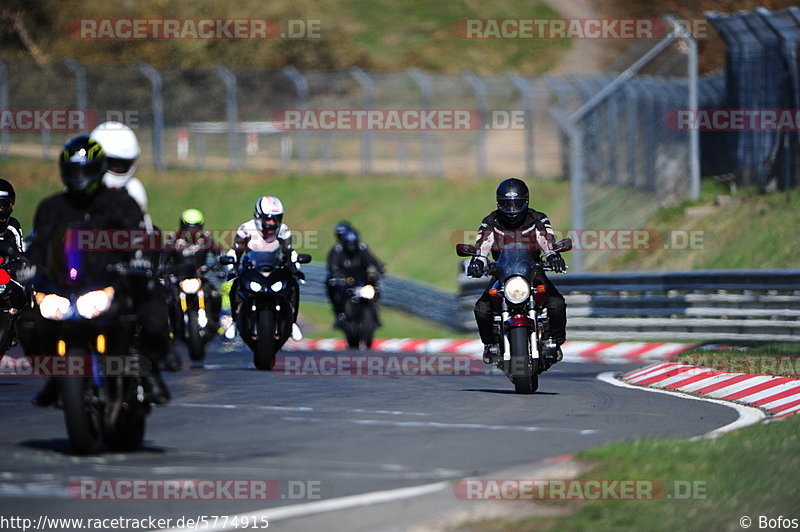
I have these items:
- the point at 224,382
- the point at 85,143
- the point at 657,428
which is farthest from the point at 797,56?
the point at 85,143

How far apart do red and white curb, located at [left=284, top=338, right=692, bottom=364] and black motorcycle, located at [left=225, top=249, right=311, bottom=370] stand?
179 inches

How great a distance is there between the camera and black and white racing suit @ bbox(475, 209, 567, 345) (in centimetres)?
1361

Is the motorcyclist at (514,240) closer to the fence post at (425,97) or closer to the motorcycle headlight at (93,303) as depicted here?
the motorcycle headlight at (93,303)

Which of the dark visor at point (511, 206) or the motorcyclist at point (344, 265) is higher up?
the dark visor at point (511, 206)

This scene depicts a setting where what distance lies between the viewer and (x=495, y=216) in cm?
1402

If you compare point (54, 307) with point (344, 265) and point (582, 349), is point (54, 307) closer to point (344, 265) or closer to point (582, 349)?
point (582, 349)

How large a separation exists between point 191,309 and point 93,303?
984cm

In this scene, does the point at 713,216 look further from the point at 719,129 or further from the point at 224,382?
the point at 224,382

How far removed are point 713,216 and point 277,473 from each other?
20451mm

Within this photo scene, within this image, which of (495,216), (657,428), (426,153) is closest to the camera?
(657,428)

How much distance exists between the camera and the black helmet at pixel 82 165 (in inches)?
361

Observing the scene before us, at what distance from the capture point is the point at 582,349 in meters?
A: 21.5

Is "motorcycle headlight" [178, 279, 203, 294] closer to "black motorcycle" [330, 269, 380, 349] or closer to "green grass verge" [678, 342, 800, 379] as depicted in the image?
"black motorcycle" [330, 269, 380, 349]

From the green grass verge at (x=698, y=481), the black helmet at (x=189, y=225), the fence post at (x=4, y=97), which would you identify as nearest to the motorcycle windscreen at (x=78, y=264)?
the green grass verge at (x=698, y=481)
